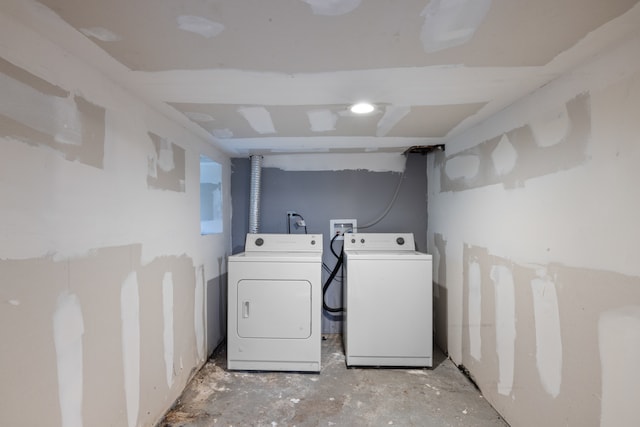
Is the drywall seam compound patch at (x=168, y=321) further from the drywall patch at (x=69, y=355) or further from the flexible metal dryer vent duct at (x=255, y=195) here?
the flexible metal dryer vent duct at (x=255, y=195)

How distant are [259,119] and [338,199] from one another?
4.13 feet

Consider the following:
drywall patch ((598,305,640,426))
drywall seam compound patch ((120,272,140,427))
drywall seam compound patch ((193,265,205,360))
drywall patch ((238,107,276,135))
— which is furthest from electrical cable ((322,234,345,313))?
drywall patch ((598,305,640,426))

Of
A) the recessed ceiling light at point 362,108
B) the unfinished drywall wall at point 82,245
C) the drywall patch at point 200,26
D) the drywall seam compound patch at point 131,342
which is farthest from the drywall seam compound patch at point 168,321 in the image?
the recessed ceiling light at point 362,108

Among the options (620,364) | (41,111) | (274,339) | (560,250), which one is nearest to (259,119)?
(41,111)

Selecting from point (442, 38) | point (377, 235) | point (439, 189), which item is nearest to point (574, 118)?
point (442, 38)

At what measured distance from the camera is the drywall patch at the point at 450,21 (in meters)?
0.80

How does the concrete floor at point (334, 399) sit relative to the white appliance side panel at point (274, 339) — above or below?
below

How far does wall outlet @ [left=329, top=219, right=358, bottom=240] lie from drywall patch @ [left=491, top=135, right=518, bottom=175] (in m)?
1.37

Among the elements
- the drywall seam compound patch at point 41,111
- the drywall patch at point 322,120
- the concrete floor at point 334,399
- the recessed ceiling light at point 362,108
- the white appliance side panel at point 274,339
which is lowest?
the concrete floor at point 334,399

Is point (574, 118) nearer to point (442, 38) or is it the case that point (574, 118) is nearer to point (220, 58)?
point (442, 38)

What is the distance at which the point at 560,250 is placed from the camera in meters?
1.22

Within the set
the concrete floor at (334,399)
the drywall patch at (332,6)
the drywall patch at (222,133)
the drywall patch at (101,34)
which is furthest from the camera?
the drywall patch at (222,133)

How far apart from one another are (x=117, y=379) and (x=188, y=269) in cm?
75

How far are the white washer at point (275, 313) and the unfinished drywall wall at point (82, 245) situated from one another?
439 mm
